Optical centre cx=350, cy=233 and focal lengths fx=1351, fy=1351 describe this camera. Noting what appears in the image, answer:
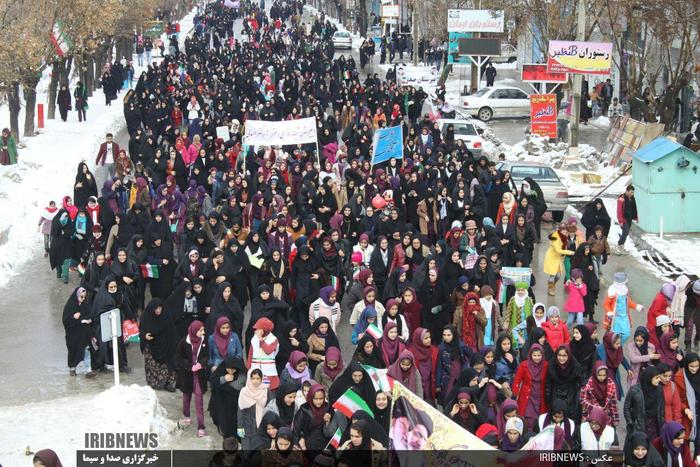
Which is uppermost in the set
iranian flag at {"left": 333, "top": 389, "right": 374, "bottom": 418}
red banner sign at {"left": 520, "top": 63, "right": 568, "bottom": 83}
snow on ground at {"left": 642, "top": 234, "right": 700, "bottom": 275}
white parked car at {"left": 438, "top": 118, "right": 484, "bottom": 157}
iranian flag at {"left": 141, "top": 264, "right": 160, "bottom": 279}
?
red banner sign at {"left": 520, "top": 63, "right": 568, "bottom": 83}

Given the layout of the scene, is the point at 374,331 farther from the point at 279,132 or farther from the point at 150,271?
the point at 279,132

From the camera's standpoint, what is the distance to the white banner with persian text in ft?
80.5

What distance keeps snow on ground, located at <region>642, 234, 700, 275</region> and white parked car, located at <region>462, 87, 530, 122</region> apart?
1650 centimetres

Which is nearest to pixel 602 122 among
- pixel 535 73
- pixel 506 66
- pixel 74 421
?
pixel 535 73

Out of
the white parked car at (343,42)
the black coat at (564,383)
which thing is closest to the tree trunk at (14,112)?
the black coat at (564,383)

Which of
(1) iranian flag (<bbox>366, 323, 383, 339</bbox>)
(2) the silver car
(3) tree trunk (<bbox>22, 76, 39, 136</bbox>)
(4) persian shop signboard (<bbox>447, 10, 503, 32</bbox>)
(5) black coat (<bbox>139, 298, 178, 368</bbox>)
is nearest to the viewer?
(1) iranian flag (<bbox>366, 323, 383, 339</bbox>)

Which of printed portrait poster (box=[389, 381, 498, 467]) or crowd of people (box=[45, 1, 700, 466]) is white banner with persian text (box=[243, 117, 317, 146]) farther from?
printed portrait poster (box=[389, 381, 498, 467])

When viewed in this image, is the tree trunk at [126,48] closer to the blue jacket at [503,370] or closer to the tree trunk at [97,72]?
the tree trunk at [97,72]

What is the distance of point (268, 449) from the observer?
9.64 m

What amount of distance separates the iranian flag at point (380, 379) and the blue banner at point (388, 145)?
39.1ft

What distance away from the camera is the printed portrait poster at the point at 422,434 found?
9.48m

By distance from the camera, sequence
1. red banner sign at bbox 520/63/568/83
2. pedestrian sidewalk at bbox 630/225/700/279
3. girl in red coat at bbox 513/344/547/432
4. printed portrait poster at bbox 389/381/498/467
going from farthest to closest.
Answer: red banner sign at bbox 520/63/568/83, pedestrian sidewalk at bbox 630/225/700/279, girl in red coat at bbox 513/344/547/432, printed portrait poster at bbox 389/381/498/467

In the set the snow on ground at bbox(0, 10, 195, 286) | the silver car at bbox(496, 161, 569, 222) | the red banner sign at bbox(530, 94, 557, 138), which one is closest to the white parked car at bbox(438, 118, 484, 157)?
the red banner sign at bbox(530, 94, 557, 138)

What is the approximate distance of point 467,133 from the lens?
100 ft
